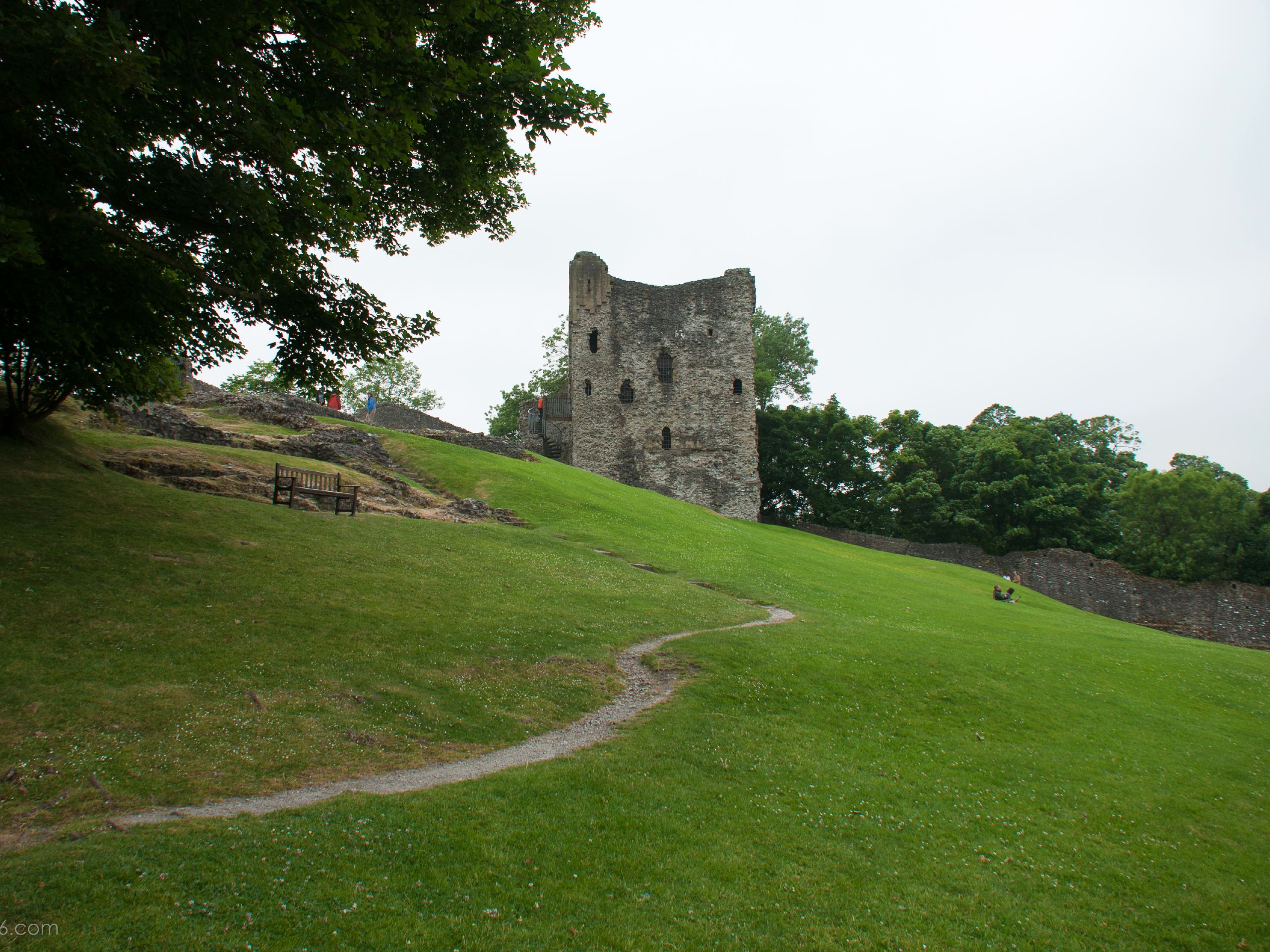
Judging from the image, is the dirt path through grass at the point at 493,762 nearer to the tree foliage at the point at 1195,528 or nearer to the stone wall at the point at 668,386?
the stone wall at the point at 668,386

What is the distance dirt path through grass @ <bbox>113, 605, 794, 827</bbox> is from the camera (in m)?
6.82

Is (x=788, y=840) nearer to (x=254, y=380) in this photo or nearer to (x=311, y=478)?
(x=311, y=478)

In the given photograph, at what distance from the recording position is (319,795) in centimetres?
732

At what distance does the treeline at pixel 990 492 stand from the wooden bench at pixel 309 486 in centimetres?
3919

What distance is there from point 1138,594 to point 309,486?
154 feet

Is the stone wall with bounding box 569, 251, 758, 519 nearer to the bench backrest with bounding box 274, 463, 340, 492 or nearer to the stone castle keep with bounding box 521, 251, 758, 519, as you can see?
the stone castle keep with bounding box 521, 251, 758, 519

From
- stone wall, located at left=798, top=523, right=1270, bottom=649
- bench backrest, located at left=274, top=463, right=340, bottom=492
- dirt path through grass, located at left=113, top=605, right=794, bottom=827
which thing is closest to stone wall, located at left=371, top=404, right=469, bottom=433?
bench backrest, located at left=274, top=463, right=340, bottom=492

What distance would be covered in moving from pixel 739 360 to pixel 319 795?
158 ft

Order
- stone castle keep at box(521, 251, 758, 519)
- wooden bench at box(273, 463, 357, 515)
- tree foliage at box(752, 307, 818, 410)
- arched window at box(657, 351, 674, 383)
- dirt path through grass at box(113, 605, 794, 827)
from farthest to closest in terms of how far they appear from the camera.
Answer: tree foliage at box(752, 307, 818, 410)
arched window at box(657, 351, 674, 383)
stone castle keep at box(521, 251, 758, 519)
wooden bench at box(273, 463, 357, 515)
dirt path through grass at box(113, 605, 794, 827)

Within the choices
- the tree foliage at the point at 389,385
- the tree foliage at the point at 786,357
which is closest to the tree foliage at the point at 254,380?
the tree foliage at the point at 389,385

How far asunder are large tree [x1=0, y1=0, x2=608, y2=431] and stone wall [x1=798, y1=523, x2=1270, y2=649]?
1587 inches

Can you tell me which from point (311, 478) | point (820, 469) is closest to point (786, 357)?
point (820, 469)

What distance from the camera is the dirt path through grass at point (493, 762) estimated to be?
22.4ft

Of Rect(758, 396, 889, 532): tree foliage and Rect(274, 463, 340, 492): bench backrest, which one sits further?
Rect(758, 396, 889, 532): tree foliage
